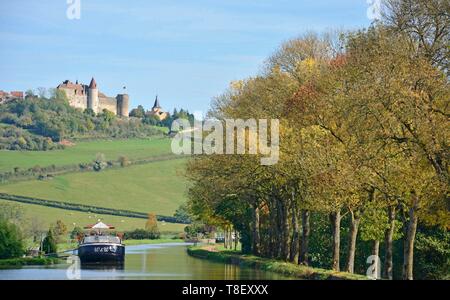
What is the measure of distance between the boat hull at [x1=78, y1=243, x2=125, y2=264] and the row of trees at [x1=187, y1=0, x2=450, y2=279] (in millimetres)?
10423

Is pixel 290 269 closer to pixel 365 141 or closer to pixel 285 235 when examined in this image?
pixel 365 141

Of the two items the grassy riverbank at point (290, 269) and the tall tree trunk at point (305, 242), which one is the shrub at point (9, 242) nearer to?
the grassy riverbank at point (290, 269)

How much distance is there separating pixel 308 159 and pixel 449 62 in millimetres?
11303

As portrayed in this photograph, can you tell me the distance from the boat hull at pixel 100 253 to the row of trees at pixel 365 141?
10.4 meters

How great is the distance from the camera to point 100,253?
253ft

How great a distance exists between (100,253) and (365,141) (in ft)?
93.0

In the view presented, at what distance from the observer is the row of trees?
163 ft

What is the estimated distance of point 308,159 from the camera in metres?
61.5

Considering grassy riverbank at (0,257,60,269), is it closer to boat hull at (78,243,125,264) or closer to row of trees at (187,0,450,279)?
boat hull at (78,243,125,264)

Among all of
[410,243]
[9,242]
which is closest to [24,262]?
[9,242]

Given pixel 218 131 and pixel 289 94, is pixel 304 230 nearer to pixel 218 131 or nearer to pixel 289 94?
pixel 289 94

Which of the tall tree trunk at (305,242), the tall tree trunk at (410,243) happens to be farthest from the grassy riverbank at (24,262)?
the tall tree trunk at (410,243)

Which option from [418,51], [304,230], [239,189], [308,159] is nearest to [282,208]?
[239,189]

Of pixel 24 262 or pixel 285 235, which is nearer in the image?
pixel 24 262
